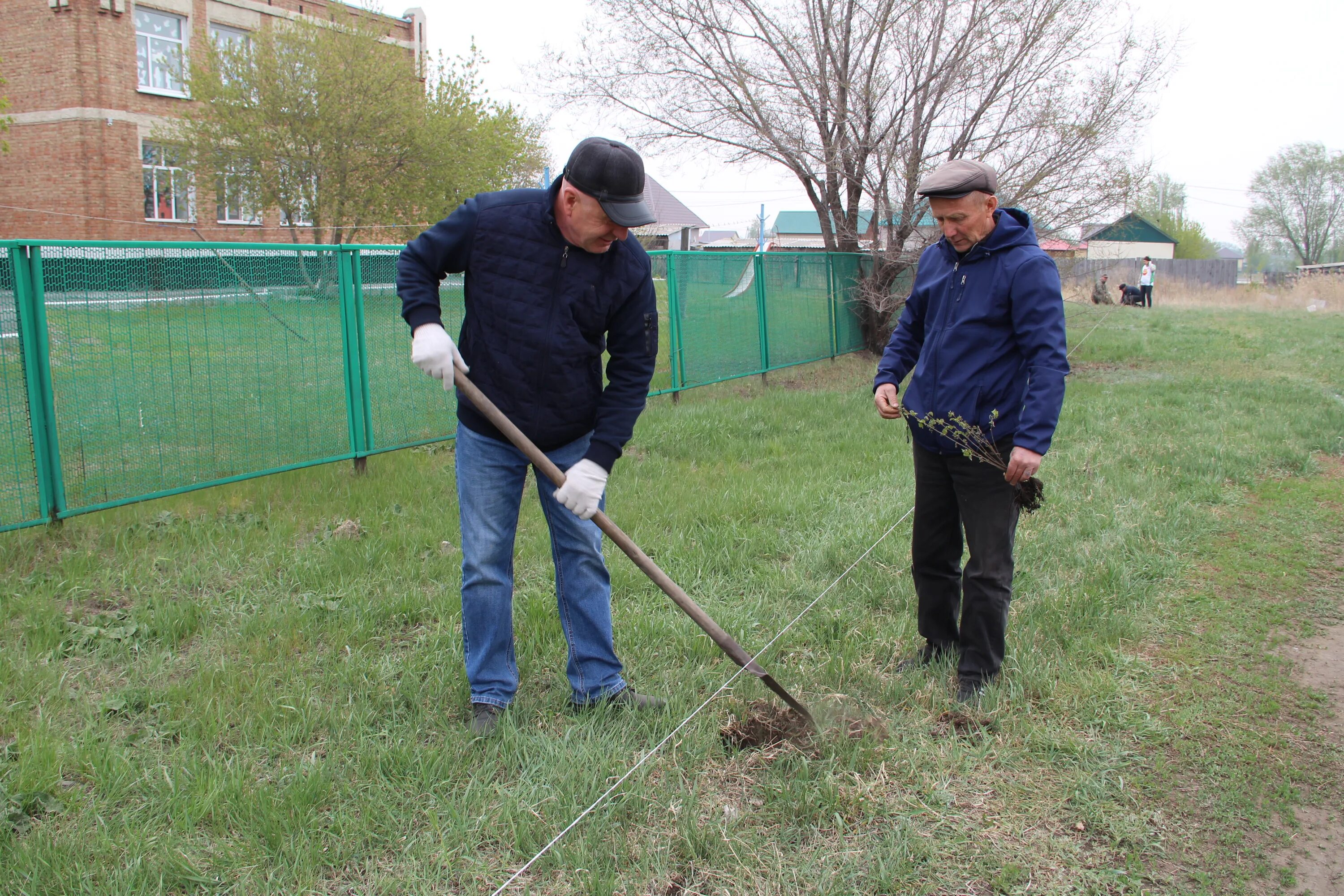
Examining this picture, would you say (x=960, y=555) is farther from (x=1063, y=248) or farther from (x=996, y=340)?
(x=1063, y=248)

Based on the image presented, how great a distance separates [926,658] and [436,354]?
2204 millimetres

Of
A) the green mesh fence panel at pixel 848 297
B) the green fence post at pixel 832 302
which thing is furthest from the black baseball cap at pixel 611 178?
the green mesh fence panel at pixel 848 297

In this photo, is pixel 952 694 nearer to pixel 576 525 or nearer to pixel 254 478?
pixel 576 525

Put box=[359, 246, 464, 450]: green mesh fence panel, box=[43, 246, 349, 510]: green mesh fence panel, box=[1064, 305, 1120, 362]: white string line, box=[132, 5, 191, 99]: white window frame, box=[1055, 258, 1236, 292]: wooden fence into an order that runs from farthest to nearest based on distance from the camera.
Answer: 1. box=[1055, 258, 1236, 292]: wooden fence
2. box=[132, 5, 191, 99]: white window frame
3. box=[1064, 305, 1120, 362]: white string line
4. box=[359, 246, 464, 450]: green mesh fence panel
5. box=[43, 246, 349, 510]: green mesh fence panel

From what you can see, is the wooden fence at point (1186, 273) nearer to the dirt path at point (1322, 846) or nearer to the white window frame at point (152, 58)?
the white window frame at point (152, 58)

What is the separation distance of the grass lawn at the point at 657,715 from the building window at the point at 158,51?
872 inches

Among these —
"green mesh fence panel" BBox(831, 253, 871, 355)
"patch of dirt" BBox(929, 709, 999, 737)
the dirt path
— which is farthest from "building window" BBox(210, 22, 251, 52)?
the dirt path

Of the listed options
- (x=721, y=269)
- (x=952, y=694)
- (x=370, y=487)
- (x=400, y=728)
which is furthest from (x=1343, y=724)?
(x=721, y=269)

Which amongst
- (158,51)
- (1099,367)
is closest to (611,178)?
(1099,367)

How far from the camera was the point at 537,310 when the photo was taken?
2.92 metres

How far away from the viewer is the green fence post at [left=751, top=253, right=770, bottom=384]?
443 inches

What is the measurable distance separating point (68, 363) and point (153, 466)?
2.24ft

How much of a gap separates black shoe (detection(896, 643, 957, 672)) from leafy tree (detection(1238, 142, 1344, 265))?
74.3m

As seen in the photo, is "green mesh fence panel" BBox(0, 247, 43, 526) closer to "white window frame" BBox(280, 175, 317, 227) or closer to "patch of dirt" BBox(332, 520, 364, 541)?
"patch of dirt" BBox(332, 520, 364, 541)
